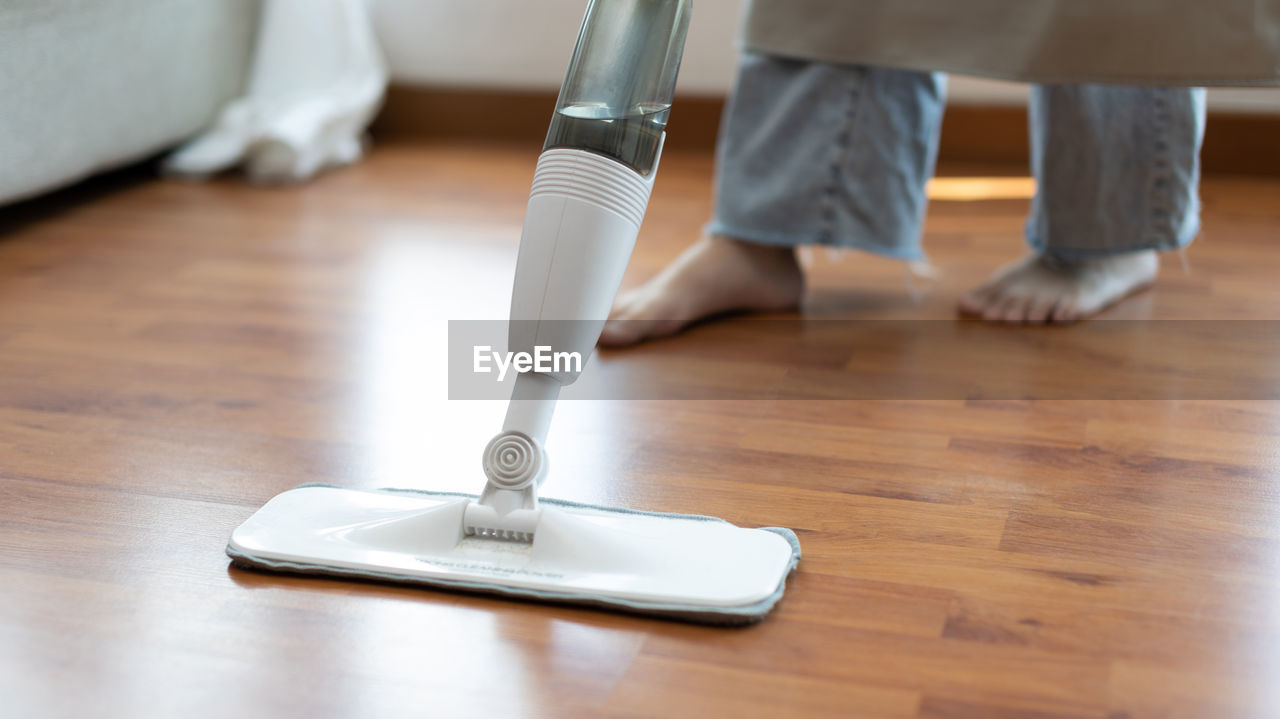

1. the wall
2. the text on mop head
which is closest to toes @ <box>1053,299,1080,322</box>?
the text on mop head

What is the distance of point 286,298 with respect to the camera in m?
1.23

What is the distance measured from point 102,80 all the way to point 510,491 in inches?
43.9

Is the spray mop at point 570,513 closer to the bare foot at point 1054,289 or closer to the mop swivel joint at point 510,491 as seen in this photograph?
the mop swivel joint at point 510,491

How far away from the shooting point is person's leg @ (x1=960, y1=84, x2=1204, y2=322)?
112 cm

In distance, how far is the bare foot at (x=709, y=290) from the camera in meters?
1.11

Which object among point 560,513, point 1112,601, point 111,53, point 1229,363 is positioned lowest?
point 1229,363

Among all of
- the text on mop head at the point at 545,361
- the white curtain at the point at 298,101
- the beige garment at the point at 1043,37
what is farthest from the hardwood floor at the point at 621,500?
the white curtain at the point at 298,101

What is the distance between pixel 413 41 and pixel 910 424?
1.47 metres

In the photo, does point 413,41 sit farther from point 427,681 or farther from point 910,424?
point 427,681

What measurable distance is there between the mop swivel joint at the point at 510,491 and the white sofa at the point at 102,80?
977mm

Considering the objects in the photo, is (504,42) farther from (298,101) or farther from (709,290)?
(709,290)

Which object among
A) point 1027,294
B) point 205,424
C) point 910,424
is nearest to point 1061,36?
point 1027,294

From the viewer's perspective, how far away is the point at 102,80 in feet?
4.92

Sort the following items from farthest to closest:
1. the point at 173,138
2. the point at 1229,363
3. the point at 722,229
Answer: the point at 173,138 < the point at 722,229 < the point at 1229,363
